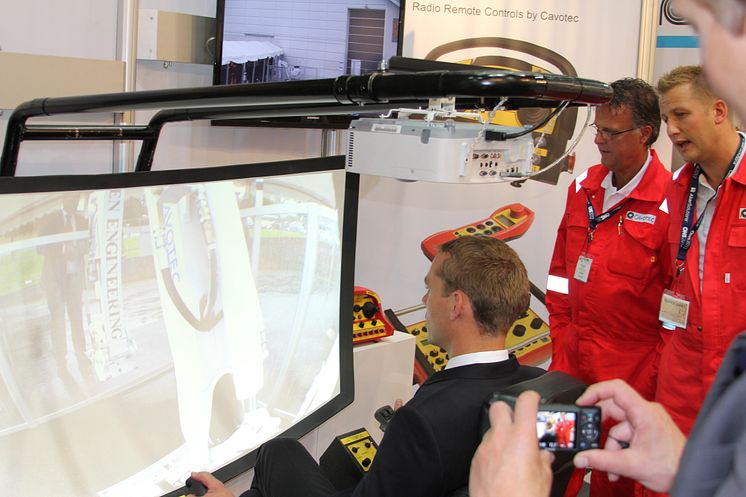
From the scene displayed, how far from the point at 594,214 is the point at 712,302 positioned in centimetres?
68

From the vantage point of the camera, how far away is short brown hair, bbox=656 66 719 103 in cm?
256

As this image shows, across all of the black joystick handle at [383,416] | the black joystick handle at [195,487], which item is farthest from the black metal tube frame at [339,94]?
the black joystick handle at [383,416]

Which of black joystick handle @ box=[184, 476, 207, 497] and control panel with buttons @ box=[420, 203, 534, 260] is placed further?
control panel with buttons @ box=[420, 203, 534, 260]

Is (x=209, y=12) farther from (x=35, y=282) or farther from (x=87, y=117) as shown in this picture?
(x=35, y=282)

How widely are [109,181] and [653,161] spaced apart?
2058 mm

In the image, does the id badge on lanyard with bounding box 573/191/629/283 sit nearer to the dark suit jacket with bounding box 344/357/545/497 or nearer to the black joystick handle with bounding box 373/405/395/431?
the black joystick handle with bounding box 373/405/395/431

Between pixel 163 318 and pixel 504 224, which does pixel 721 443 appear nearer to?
pixel 163 318

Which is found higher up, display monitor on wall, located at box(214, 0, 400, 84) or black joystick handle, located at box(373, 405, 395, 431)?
display monitor on wall, located at box(214, 0, 400, 84)

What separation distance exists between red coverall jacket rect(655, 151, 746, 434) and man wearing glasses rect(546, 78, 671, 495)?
30 cm

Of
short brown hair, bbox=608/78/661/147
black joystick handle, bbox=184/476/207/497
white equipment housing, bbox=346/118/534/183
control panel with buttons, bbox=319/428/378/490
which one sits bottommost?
control panel with buttons, bbox=319/428/378/490

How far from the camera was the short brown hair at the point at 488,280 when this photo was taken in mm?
2225

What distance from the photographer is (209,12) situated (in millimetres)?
3135

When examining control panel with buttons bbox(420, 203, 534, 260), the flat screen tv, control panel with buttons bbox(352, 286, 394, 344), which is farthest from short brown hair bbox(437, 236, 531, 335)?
control panel with buttons bbox(420, 203, 534, 260)

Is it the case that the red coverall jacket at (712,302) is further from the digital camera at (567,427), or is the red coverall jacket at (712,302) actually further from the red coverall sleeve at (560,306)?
the digital camera at (567,427)
